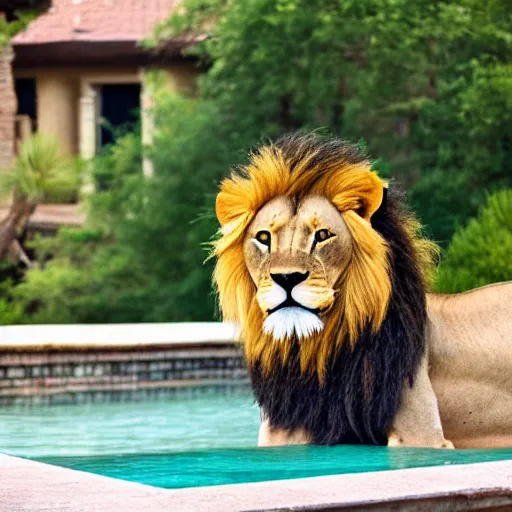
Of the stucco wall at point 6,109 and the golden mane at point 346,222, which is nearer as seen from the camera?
the golden mane at point 346,222

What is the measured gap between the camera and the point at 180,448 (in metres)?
7.24

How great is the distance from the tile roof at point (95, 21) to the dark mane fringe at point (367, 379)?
56.6 ft

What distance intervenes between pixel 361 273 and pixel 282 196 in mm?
385

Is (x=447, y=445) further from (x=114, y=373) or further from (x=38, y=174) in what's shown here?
(x=38, y=174)

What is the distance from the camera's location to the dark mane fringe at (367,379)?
5.33m

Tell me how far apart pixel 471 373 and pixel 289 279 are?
918 mm

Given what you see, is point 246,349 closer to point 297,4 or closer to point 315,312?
point 315,312

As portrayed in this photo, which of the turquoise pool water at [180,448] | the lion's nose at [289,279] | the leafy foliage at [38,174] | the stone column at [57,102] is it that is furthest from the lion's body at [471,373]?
the stone column at [57,102]

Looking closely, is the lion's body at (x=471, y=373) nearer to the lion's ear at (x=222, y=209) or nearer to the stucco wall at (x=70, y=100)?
the lion's ear at (x=222, y=209)

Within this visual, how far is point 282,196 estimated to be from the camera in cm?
542

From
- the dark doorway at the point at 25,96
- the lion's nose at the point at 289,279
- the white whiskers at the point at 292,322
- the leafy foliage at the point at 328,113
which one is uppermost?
the lion's nose at the point at 289,279

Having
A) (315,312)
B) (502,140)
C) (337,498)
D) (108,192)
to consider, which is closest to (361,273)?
(315,312)

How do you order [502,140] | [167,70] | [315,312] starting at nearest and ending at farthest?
1. [315,312]
2. [502,140]
3. [167,70]

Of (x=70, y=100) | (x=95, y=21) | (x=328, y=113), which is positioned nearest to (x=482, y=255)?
(x=328, y=113)
